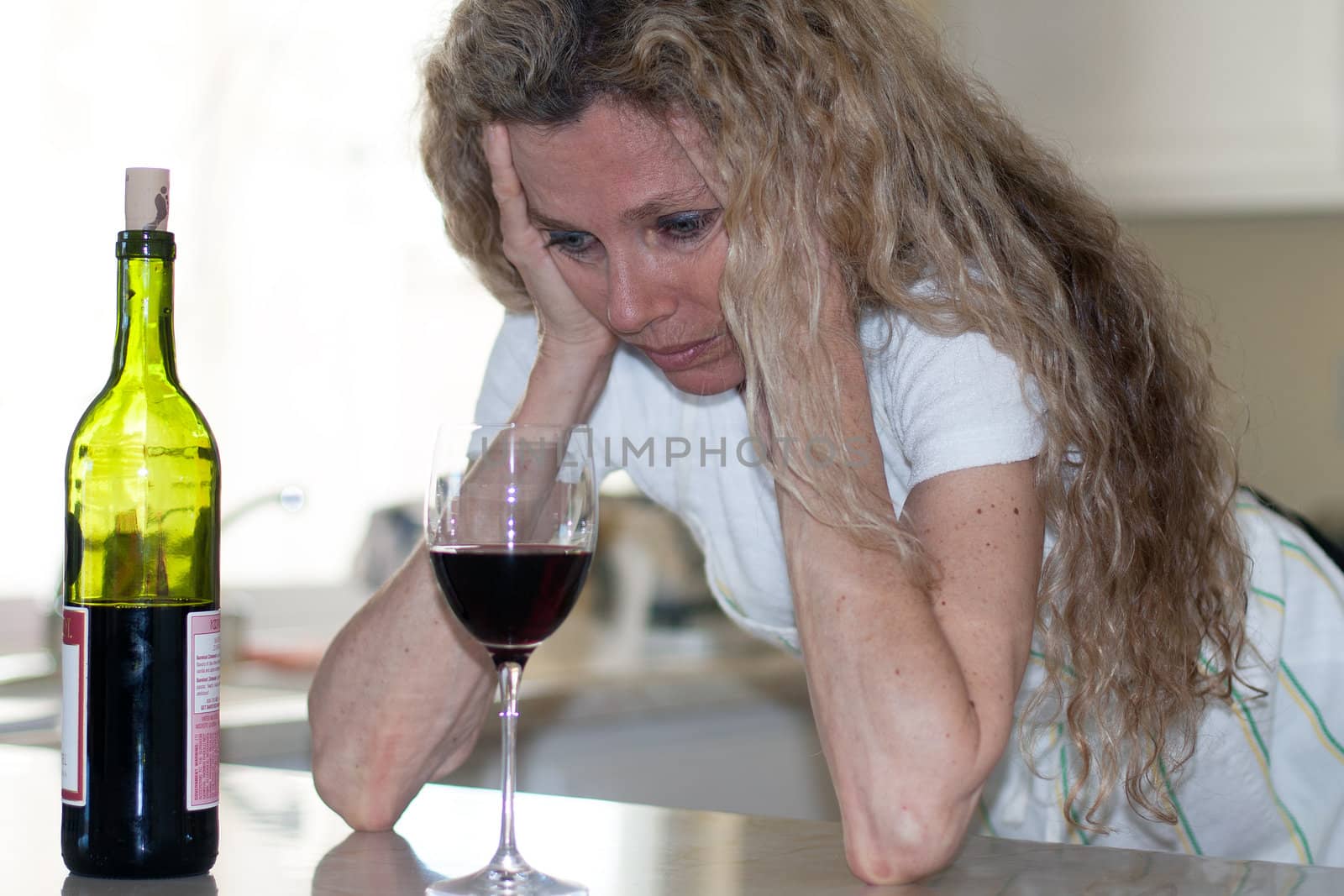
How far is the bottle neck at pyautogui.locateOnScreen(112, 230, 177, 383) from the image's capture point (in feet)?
2.69

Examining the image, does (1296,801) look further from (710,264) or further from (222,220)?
(222,220)

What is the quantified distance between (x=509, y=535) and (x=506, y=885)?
174 millimetres

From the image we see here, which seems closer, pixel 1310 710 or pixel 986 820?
pixel 1310 710

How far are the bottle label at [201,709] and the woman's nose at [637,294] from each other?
17.2 inches

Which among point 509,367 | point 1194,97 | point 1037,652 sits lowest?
point 1037,652

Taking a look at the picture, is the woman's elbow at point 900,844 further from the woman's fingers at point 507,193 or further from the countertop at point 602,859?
the woman's fingers at point 507,193

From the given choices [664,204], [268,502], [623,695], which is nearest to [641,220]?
[664,204]

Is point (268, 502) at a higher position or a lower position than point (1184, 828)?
higher

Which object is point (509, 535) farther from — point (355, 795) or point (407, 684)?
point (407, 684)

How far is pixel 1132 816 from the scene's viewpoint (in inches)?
52.8

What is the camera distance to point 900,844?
859 mm

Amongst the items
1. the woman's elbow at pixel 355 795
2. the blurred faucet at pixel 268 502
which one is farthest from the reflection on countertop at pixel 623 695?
the woman's elbow at pixel 355 795

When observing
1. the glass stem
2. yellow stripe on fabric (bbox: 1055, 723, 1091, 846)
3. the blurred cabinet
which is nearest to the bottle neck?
the glass stem

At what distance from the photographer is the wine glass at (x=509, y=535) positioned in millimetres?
755
